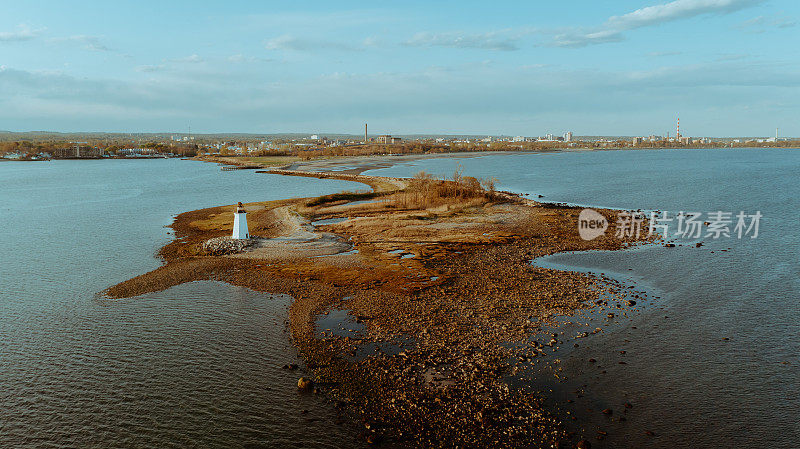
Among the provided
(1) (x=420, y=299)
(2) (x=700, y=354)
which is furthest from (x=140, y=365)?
(2) (x=700, y=354)

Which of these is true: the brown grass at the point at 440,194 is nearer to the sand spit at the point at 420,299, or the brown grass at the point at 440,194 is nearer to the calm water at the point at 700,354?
the sand spit at the point at 420,299

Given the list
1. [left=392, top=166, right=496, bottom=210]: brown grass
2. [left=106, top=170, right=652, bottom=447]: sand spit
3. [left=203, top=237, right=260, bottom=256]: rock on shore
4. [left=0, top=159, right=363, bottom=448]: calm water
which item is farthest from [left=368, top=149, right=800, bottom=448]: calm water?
[left=392, top=166, right=496, bottom=210]: brown grass

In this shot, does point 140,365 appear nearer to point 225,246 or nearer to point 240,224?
point 225,246

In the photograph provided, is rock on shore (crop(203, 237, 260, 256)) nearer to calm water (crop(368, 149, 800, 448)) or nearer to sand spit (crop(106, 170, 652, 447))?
sand spit (crop(106, 170, 652, 447))

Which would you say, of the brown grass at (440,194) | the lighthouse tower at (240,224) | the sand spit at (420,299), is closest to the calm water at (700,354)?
the sand spit at (420,299)

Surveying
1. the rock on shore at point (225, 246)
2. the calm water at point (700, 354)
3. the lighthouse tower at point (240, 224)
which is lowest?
the calm water at point (700, 354)

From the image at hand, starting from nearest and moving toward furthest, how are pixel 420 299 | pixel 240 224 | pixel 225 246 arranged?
pixel 420 299 < pixel 225 246 < pixel 240 224
